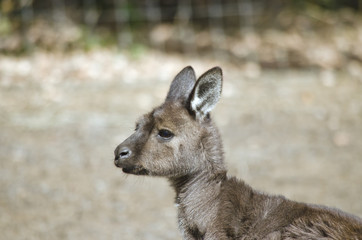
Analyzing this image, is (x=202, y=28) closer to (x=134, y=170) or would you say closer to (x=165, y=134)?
(x=165, y=134)

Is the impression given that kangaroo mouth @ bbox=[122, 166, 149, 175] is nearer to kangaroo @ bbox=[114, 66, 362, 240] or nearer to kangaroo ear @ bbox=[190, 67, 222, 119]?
kangaroo @ bbox=[114, 66, 362, 240]

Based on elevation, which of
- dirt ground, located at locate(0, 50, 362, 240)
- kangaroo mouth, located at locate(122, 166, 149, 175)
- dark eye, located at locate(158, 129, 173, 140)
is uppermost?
dark eye, located at locate(158, 129, 173, 140)

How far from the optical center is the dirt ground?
6539 mm

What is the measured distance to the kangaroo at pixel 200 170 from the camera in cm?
388

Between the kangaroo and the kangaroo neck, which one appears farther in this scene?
the kangaroo neck

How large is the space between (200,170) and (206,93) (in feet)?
1.96

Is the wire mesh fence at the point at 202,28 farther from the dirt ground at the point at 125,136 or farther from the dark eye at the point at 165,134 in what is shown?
the dark eye at the point at 165,134

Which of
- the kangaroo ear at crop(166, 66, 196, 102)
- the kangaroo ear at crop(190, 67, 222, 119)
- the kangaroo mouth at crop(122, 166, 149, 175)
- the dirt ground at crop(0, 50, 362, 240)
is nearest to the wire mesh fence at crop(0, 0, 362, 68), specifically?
the dirt ground at crop(0, 50, 362, 240)

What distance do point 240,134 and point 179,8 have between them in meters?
6.09

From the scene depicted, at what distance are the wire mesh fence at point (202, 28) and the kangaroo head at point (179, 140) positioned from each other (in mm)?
7633

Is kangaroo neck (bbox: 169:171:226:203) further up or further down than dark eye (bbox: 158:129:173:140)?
further down

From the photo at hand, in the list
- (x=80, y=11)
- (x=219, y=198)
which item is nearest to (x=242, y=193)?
(x=219, y=198)

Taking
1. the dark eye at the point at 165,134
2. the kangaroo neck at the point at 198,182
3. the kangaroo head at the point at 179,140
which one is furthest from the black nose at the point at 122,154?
the kangaroo neck at the point at 198,182

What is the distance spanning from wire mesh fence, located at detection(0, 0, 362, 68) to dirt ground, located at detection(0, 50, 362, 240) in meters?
0.65
